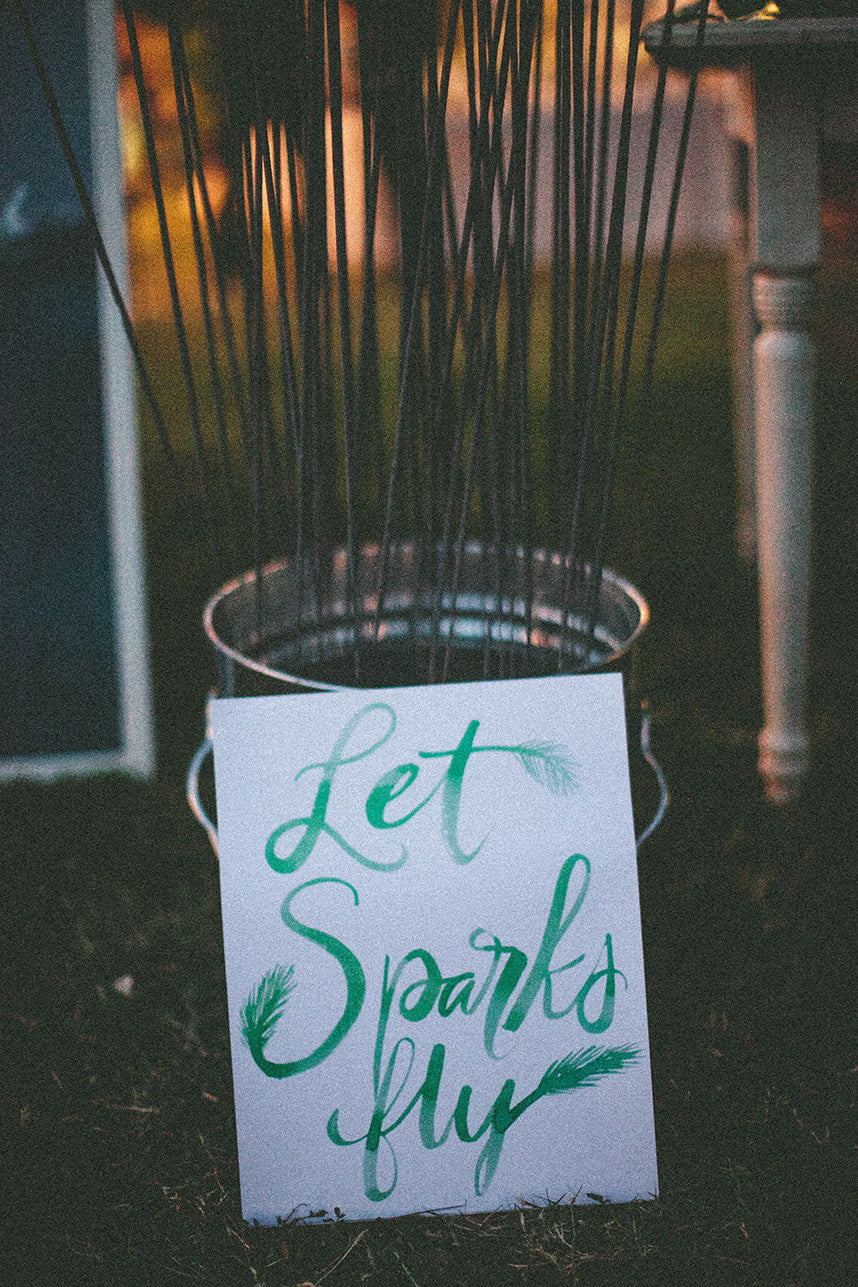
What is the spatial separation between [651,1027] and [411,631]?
1.26ft

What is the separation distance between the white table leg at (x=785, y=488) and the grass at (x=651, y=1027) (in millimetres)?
132

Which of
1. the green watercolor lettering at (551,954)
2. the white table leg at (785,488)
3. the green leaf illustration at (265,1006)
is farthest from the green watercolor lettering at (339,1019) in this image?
the white table leg at (785,488)

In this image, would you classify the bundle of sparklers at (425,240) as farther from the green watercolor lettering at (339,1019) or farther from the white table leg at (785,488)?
the white table leg at (785,488)

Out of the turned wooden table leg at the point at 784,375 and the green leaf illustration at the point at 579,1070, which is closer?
the green leaf illustration at the point at 579,1070

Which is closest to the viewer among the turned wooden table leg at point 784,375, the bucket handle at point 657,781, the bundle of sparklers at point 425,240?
the bundle of sparklers at point 425,240

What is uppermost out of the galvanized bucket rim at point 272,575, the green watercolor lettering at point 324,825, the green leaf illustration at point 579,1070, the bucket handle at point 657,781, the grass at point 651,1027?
the galvanized bucket rim at point 272,575

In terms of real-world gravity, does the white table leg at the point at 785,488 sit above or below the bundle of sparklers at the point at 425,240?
below

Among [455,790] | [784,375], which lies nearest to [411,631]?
[455,790]

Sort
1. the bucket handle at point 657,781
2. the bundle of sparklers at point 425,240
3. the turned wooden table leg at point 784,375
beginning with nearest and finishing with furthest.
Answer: the bundle of sparklers at point 425,240 < the bucket handle at point 657,781 < the turned wooden table leg at point 784,375

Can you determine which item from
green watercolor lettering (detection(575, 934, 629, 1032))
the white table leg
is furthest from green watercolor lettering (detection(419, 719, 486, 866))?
the white table leg

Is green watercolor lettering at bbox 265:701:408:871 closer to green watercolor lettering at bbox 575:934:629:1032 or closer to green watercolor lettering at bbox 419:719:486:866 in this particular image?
green watercolor lettering at bbox 419:719:486:866

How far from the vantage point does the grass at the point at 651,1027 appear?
2.37 feet

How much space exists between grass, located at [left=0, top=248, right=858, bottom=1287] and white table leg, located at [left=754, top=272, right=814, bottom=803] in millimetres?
132

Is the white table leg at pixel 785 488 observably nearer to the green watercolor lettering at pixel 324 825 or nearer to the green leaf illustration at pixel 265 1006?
the green watercolor lettering at pixel 324 825
